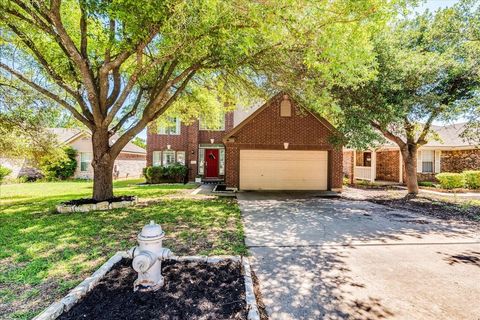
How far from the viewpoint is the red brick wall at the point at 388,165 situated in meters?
19.3

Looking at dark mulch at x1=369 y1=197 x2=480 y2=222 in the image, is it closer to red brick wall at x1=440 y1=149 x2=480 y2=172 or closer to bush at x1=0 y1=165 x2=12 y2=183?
red brick wall at x1=440 y1=149 x2=480 y2=172

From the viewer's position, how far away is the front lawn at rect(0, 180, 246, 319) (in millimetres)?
3418

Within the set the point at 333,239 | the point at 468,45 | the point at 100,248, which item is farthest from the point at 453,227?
the point at 100,248

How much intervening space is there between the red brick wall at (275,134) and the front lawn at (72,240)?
15.1 feet

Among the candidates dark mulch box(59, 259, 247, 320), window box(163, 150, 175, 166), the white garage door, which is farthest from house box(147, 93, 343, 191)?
dark mulch box(59, 259, 247, 320)

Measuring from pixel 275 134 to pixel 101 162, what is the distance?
8360mm

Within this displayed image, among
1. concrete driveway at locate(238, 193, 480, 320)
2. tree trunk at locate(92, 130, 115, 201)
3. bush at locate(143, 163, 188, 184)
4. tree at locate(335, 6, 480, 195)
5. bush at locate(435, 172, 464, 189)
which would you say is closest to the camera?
concrete driveway at locate(238, 193, 480, 320)

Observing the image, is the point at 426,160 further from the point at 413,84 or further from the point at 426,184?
the point at 413,84

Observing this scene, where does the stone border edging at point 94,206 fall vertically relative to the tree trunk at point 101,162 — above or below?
below

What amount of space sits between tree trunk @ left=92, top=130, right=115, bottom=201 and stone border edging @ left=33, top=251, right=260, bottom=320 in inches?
230

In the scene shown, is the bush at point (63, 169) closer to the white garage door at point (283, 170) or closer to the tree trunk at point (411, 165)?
the white garage door at point (283, 170)

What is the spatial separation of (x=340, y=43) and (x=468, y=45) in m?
7.55

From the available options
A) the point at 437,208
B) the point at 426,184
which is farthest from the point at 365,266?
the point at 426,184

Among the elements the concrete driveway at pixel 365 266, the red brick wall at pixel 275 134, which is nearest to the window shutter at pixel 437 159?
the red brick wall at pixel 275 134
